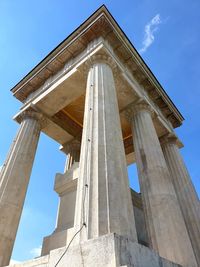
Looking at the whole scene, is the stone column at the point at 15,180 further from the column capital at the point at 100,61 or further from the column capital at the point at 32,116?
the column capital at the point at 100,61

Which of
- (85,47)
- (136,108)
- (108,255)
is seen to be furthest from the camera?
(85,47)

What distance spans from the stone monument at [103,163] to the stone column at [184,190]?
0.26 ft

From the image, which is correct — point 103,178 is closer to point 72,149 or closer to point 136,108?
point 136,108

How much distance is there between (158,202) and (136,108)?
898 cm

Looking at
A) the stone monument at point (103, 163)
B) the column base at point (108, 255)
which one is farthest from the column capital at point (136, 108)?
the column base at point (108, 255)

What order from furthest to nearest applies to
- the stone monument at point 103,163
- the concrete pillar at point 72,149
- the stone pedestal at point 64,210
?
the concrete pillar at point 72,149
the stone pedestal at point 64,210
the stone monument at point 103,163

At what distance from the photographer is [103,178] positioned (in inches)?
360

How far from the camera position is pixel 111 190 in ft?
28.8

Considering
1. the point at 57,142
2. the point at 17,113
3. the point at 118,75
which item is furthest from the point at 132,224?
the point at 57,142

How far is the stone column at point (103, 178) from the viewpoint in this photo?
25.8 ft

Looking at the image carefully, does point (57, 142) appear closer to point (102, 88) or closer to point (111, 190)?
point (102, 88)

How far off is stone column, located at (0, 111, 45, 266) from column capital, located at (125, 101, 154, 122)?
834 centimetres

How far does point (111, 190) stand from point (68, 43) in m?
16.8

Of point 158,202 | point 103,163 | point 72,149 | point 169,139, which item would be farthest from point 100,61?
point 169,139
